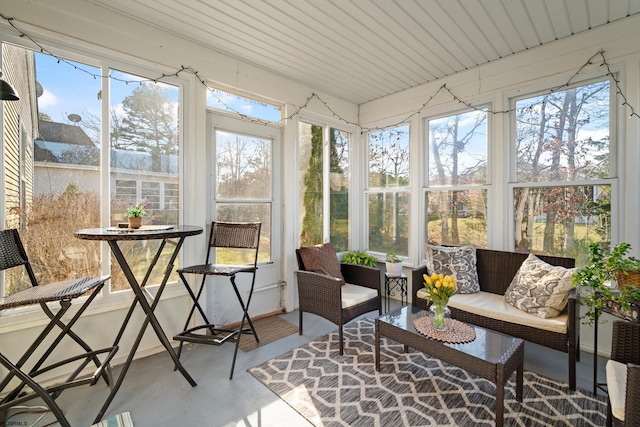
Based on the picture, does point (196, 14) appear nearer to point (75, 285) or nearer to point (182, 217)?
point (182, 217)

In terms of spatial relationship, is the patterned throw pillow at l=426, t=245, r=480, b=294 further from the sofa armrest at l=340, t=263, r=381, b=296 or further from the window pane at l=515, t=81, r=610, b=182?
the window pane at l=515, t=81, r=610, b=182

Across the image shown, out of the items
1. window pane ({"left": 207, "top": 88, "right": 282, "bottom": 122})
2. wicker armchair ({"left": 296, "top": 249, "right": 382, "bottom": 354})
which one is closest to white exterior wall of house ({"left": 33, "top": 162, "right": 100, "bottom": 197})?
window pane ({"left": 207, "top": 88, "right": 282, "bottom": 122})

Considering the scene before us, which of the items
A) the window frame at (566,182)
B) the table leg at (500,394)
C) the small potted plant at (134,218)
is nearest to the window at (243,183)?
the small potted plant at (134,218)

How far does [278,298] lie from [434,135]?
2.85m

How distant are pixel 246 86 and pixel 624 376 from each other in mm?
3639

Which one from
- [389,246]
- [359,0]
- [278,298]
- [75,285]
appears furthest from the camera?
[389,246]

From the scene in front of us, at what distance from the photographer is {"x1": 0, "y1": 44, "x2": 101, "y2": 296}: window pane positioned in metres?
2.04

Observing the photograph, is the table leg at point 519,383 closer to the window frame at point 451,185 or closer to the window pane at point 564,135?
the window frame at point 451,185

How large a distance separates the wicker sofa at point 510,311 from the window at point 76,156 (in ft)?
9.10

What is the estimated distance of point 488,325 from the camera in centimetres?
250

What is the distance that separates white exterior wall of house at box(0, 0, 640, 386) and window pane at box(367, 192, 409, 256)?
0.23 m

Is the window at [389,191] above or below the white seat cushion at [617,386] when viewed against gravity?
above

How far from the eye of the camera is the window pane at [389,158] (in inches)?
160

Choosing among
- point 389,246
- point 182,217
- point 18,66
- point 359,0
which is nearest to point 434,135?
point 389,246
